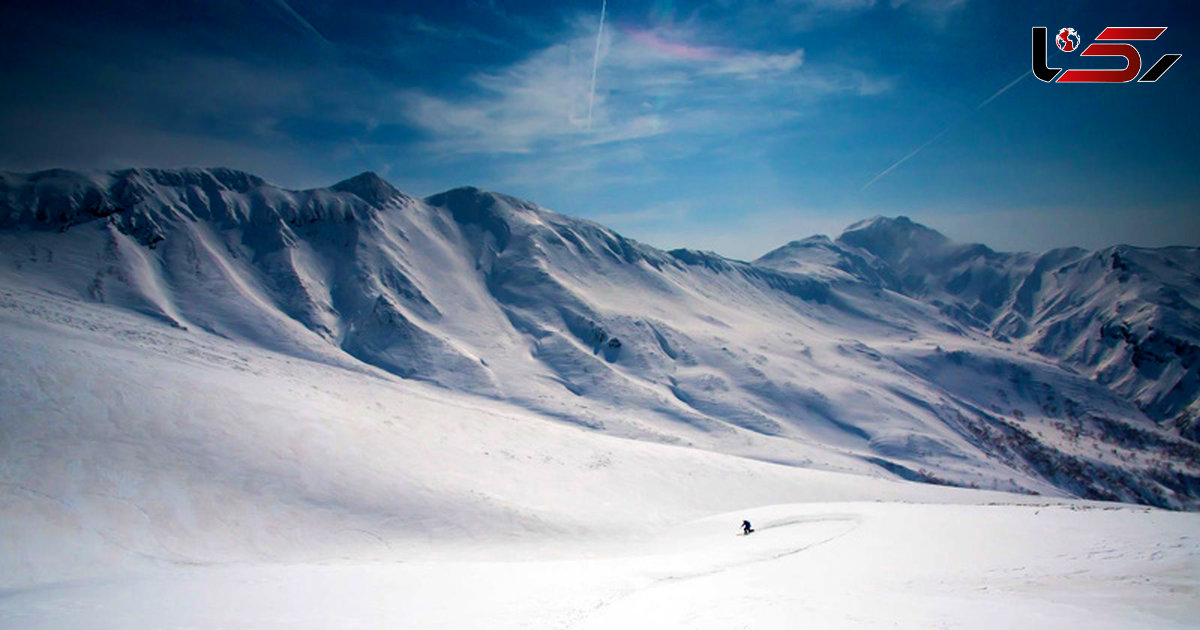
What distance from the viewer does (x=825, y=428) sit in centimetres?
Result: 10244

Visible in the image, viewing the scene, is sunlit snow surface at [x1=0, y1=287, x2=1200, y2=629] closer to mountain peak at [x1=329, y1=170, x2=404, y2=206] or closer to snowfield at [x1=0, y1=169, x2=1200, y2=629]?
snowfield at [x1=0, y1=169, x2=1200, y2=629]

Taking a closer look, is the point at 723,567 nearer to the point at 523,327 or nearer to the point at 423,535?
the point at 423,535

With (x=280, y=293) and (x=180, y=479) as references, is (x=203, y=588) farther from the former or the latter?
(x=280, y=293)

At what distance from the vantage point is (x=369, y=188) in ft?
508

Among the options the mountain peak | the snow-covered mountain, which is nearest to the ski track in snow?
the snow-covered mountain

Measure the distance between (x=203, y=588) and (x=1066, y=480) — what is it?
14759 centimetres

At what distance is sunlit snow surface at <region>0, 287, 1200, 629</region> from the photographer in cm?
1191

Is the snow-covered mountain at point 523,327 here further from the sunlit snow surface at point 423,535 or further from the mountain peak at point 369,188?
the sunlit snow surface at point 423,535

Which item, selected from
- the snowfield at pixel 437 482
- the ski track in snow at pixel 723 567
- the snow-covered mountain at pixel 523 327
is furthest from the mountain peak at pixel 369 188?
the ski track in snow at pixel 723 567

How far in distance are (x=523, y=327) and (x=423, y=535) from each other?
103 meters

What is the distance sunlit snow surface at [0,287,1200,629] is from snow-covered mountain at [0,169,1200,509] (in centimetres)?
4909

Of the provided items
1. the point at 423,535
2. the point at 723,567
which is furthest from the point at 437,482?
the point at 723,567

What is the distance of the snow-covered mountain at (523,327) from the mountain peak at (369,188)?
59 cm

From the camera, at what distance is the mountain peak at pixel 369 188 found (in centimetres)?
15225
